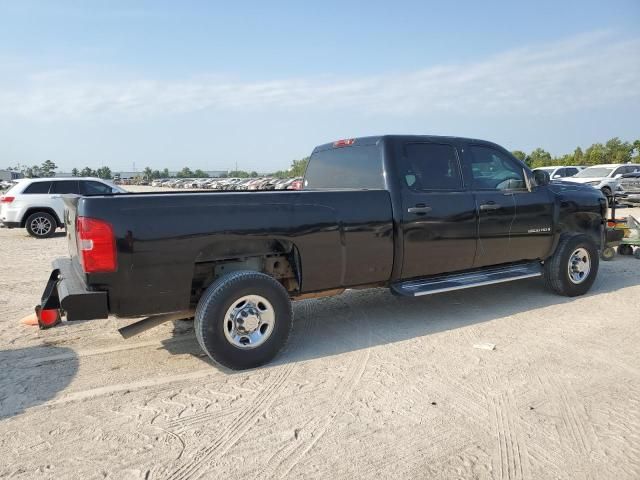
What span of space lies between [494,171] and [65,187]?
1247 centimetres

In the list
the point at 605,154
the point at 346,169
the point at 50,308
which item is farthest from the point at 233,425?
the point at 605,154

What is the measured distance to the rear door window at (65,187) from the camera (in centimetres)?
1379

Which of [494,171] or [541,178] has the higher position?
[494,171]

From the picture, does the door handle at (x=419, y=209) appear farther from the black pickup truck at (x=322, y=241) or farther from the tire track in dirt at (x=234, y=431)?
the tire track in dirt at (x=234, y=431)

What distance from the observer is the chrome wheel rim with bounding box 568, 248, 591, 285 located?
6219mm

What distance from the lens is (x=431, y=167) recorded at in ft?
17.1

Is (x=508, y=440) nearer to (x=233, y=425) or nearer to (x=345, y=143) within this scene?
(x=233, y=425)

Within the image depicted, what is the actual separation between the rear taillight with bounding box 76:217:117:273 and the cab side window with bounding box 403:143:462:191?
2867mm

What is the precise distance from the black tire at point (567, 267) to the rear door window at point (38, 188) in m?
13.1

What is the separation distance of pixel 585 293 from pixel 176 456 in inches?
220

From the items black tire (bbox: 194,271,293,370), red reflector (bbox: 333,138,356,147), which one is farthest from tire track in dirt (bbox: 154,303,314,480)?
red reflector (bbox: 333,138,356,147)

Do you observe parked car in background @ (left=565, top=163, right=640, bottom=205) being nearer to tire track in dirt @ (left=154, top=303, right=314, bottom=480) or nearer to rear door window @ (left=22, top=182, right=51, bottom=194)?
rear door window @ (left=22, top=182, right=51, bottom=194)

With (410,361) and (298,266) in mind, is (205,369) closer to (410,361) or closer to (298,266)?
(298,266)

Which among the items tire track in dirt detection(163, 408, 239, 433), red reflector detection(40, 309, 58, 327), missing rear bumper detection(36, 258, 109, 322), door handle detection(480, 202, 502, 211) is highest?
door handle detection(480, 202, 502, 211)
